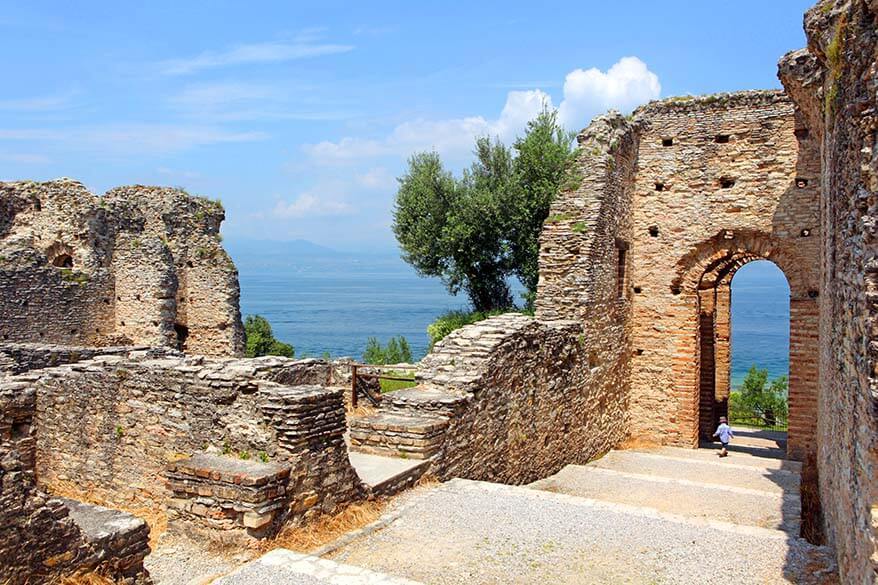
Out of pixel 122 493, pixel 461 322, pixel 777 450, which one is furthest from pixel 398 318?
pixel 122 493

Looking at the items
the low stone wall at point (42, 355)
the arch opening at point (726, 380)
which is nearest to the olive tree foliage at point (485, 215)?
the arch opening at point (726, 380)

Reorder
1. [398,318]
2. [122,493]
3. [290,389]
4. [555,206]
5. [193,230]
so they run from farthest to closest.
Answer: [398,318] < [193,230] < [555,206] < [122,493] < [290,389]

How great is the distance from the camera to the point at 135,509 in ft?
29.8

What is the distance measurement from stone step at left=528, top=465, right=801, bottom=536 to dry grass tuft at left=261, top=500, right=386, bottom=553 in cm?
382

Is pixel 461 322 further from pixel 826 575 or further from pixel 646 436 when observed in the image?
pixel 826 575

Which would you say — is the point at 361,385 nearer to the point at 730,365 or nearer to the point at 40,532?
the point at 40,532

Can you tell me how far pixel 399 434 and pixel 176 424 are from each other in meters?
2.53

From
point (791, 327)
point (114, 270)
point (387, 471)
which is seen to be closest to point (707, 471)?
point (791, 327)

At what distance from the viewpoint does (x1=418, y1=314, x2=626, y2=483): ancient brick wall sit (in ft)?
32.5

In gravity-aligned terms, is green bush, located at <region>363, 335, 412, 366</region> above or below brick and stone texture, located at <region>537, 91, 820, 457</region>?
below

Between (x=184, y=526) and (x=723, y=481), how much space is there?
8614mm

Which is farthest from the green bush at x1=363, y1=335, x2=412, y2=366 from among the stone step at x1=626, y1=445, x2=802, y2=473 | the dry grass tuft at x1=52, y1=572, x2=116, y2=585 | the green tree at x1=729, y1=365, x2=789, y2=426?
the dry grass tuft at x1=52, y1=572, x2=116, y2=585

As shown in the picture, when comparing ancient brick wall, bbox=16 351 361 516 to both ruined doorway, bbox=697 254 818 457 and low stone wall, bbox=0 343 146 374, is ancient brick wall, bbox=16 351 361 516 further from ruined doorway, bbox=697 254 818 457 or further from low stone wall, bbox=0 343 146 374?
ruined doorway, bbox=697 254 818 457

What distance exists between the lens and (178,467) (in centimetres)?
738
